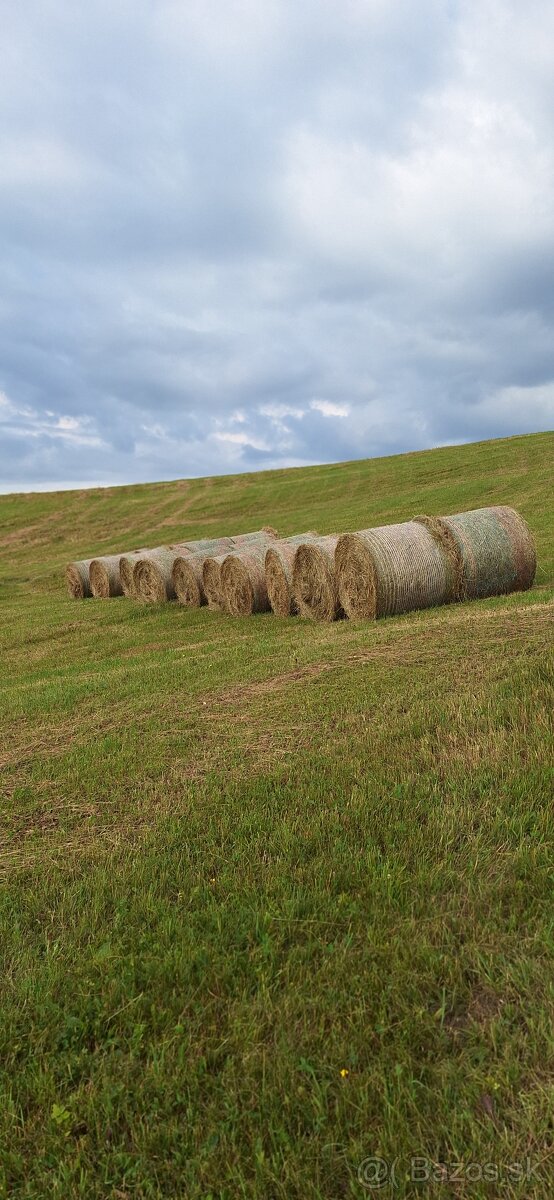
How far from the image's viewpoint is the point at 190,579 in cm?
1883

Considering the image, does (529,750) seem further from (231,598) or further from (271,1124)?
(231,598)

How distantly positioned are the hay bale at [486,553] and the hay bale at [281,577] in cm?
362

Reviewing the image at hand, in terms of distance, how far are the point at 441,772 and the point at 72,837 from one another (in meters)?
2.93

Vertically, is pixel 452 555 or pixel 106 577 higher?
pixel 106 577

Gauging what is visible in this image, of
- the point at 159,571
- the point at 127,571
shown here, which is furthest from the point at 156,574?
A: the point at 127,571

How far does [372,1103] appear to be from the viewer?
2.50 m

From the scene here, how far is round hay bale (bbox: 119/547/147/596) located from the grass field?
14.7 m

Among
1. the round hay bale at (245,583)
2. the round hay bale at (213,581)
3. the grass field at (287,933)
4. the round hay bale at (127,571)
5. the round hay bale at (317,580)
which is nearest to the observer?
the grass field at (287,933)

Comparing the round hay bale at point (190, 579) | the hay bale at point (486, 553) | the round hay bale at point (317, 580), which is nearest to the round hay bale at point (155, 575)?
the round hay bale at point (190, 579)

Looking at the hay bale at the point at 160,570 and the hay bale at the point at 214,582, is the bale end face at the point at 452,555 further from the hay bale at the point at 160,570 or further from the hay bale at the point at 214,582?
the hay bale at the point at 160,570

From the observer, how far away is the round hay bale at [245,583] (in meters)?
16.0

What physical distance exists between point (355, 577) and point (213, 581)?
6.59m

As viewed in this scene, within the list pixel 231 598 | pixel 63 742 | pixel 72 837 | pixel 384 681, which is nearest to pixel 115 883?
pixel 72 837

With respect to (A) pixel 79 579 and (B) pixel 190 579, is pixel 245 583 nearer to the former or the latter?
(B) pixel 190 579
